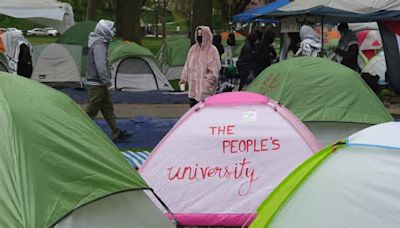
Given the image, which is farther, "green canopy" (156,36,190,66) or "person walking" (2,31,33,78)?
"green canopy" (156,36,190,66)

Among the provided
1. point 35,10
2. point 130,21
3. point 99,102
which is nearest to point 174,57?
point 130,21

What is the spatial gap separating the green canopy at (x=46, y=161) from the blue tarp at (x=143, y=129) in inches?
219

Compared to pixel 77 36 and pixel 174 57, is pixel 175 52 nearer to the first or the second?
pixel 174 57

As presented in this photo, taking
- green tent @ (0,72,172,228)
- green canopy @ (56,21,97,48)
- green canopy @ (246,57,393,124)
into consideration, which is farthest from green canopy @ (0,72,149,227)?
green canopy @ (56,21,97,48)

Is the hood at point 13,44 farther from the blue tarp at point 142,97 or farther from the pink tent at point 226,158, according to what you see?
the pink tent at point 226,158

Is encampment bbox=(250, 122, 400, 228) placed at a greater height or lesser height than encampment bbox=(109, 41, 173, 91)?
greater

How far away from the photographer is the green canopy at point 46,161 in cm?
415

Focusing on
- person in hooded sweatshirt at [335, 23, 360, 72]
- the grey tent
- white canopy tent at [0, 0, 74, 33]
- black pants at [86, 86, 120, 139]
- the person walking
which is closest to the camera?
black pants at [86, 86, 120, 139]

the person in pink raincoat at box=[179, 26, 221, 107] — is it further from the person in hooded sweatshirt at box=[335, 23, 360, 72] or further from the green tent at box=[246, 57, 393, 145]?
the person in hooded sweatshirt at box=[335, 23, 360, 72]

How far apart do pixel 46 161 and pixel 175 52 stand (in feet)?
52.6

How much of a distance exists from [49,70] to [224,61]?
660 cm

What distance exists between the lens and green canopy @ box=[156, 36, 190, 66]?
66.0ft

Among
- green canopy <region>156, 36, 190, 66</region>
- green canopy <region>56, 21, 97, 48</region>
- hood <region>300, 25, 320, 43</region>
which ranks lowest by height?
green canopy <region>156, 36, 190, 66</region>

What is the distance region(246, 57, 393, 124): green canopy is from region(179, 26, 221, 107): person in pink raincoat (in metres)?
1.98
